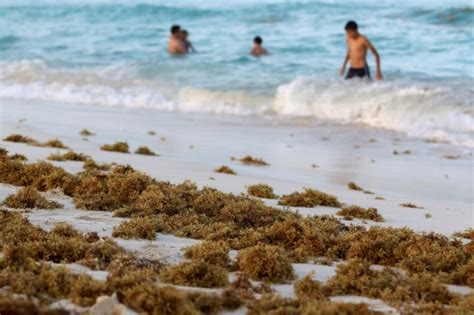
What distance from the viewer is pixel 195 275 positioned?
411 cm

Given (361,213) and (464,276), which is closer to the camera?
(464,276)

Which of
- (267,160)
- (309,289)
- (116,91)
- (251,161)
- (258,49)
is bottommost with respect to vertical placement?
(116,91)

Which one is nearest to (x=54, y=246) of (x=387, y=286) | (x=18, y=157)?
(x=387, y=286)

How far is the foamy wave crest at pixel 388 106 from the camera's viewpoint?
1272cm

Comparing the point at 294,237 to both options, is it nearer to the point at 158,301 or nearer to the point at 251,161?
the point at 158,301

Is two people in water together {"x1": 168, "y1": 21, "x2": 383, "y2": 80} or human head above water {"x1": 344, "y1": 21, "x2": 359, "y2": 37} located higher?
human head above water {"x1": 344, "y1": 21, "x2": 359, "y2": 37}

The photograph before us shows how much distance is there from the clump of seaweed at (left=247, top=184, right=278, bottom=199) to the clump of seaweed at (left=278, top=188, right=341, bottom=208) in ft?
0.44

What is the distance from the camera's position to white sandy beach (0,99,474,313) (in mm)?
5778

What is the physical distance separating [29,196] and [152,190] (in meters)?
0.87

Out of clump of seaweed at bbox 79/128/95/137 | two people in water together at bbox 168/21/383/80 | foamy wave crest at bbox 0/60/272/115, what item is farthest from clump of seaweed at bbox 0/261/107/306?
two people in water together at bbox 168/21/383/80

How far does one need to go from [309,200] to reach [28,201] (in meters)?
2.26

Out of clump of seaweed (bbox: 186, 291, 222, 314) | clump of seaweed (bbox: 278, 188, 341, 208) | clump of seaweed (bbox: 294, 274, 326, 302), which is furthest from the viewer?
clump of seaweed (bbox: 278, 188, 341, 208)

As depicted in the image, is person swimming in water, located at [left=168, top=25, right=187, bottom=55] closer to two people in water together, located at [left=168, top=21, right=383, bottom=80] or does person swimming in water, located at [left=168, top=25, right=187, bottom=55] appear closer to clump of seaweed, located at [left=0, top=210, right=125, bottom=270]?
two people in water together, located at [left=168, top=21, right=383, bottom=80]

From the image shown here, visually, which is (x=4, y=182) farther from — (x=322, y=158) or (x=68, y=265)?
(x=322, y=158)
